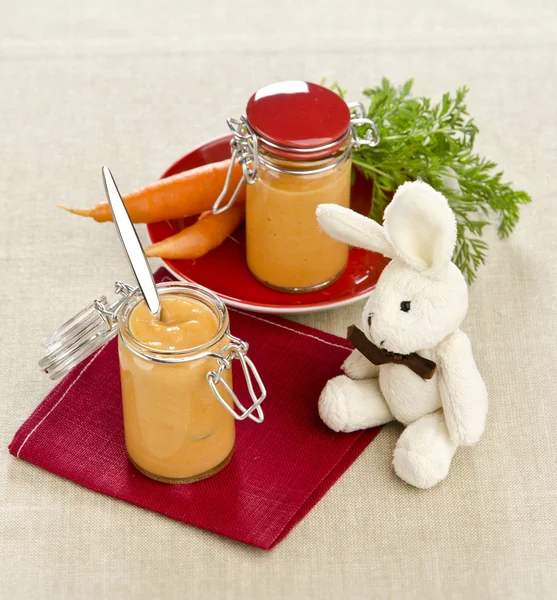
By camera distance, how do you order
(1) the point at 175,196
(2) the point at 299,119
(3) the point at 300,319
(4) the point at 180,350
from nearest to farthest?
1. (4) the point at 180,350
2. (2) the point at 299,119
3. (3) the point at 300,319
4. (1) the point at 175,196

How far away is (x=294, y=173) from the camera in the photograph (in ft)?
5.48

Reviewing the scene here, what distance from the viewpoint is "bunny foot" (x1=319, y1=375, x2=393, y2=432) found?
5.02 ft

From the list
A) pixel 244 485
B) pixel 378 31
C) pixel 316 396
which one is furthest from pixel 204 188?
pixel 378 31

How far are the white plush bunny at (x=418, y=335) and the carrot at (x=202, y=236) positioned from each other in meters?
0.42

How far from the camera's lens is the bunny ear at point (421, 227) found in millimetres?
1342

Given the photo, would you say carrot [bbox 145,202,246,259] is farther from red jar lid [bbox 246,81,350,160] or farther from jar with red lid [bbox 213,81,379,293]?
red jar lid [bbox 246,81,350,160]

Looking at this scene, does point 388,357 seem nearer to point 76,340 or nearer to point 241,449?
point 241,449

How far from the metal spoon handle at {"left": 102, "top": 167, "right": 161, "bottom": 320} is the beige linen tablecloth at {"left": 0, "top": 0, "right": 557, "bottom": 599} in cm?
34

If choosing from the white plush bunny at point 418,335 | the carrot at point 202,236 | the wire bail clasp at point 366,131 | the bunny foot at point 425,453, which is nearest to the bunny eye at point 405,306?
the white plush bunny at point 418,335

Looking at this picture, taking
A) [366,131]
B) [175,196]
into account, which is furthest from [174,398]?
[366,131]

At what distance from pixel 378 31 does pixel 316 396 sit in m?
1.39

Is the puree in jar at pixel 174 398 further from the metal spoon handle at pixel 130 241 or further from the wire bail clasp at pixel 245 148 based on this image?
the wire bail clasp at pixel 245 148

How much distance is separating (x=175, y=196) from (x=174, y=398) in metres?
0.63

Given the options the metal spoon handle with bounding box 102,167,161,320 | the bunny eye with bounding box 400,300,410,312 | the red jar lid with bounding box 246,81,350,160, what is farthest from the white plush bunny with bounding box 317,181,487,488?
the metal spoon handle with bounding box 102,167,161,320
